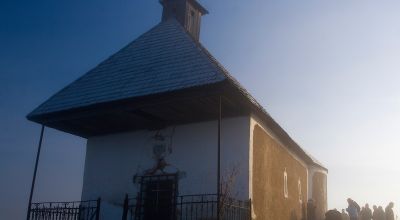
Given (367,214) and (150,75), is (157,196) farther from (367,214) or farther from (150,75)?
(367,214)

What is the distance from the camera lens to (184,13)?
16375 mm

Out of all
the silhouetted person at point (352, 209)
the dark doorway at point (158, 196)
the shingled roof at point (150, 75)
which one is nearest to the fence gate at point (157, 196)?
the dark doorway at point (158, 196)

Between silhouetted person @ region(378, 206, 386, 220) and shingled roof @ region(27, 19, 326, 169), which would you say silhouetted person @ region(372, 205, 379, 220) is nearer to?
silhouetted person @ region(378, 206, 386, 220)

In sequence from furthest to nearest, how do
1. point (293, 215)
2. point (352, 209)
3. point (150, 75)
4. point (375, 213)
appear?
1. point (375, 213)
2. point (352, 209)
3. point (293, 215)
4. point (150, 75)

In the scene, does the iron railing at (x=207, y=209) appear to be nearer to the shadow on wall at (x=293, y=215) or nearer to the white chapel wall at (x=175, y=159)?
the white chapel wall at (x=175, y=159)

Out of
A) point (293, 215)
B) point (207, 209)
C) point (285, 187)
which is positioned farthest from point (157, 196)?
point (293, 215)

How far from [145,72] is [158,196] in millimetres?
3699

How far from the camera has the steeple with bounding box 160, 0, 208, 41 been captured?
16391 mm

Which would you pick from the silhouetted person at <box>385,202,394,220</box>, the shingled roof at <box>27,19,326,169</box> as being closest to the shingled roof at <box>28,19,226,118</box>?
the shingled roof at <box>27,19,326,169</box>

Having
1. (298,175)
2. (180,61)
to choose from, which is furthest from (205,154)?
(298,175)

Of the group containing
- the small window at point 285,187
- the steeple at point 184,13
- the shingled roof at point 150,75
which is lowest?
the small window at point 285,187

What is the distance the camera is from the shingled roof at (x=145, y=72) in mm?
11180

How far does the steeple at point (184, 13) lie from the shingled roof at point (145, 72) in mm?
1488

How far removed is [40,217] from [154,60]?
558 cm
